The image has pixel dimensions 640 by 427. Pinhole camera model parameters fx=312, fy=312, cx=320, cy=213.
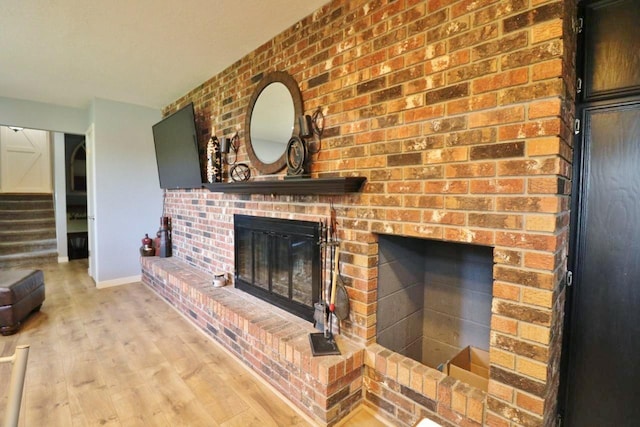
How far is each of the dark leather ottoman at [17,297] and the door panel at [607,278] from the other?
4.01 meters

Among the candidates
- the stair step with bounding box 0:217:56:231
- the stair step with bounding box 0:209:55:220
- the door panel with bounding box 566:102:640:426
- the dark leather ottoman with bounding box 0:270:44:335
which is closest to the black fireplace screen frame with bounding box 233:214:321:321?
the door panel with bounding box 566:102:640:426

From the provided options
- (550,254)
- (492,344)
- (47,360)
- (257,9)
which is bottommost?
(47,360)

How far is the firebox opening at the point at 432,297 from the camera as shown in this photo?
1.86 metres

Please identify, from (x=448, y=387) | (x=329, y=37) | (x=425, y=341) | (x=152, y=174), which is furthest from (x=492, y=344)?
(x=152, y=174)

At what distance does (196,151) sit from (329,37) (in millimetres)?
1920

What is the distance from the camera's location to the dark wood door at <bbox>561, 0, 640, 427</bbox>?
130cm

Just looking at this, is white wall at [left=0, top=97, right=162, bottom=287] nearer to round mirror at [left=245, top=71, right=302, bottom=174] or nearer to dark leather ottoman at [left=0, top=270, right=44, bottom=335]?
dark leather ottoman at [left=0, top=270, right=44, bottom=335]

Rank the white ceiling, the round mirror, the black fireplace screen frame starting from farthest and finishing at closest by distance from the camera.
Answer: the round mirror < the black fireplace screen frame < the white ceiling

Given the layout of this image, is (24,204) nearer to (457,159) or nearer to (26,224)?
(26,224)

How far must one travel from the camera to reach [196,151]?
3.23 metres

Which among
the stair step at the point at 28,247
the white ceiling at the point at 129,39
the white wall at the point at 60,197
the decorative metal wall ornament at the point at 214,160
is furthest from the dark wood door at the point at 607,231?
the stair step at the point at 28,247

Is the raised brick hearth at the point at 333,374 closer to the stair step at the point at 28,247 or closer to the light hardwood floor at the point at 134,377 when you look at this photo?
the light hardwood floor at the point at 134,377

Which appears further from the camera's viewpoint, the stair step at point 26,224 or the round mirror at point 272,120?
the stair step at point 26,224

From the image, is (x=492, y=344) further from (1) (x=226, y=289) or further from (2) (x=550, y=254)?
(1) (x=226, y=289)
